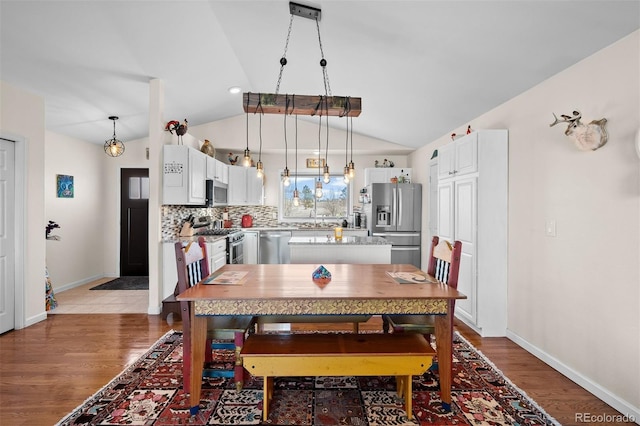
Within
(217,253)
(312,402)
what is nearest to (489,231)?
(312,402)

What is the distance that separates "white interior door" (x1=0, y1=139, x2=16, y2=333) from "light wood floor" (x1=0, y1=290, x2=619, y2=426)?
0.23 metres

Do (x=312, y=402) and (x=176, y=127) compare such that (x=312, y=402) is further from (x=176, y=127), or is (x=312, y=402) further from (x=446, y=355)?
(x=176, y=127)

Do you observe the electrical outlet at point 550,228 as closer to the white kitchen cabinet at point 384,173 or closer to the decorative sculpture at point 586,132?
the decorative sculpture at point 586,132

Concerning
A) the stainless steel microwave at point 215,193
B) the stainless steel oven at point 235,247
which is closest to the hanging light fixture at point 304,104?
the stainless steel microwave at point 215,193

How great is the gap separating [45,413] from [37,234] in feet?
7.84

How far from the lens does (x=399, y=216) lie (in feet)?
19.0

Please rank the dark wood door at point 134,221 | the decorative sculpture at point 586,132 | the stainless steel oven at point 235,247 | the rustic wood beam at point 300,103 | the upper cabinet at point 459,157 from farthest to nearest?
the dark wood door at point 134,221
the stainless steel oven at point 235,247
the upper cabinet at point 459,157
the rustic wood beam at point 300,103
the decorative sculpture at point 586,132

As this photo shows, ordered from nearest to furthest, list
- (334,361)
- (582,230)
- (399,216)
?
1. (334,361)
2. (582,230)
3. (399,216)

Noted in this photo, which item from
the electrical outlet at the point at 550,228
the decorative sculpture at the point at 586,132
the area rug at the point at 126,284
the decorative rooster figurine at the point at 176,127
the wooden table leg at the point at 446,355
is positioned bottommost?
the area rug at the point at 126,284

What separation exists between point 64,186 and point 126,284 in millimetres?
1727

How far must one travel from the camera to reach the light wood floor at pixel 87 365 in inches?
84.4

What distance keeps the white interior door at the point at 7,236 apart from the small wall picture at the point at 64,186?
1.57 metres

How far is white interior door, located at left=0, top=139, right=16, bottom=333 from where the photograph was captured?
3.40 meters

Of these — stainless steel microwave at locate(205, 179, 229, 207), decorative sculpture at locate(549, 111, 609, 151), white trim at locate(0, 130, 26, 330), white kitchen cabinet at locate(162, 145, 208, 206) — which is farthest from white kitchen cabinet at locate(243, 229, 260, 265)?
decorative sculpture at locate(549, 111, 609, 151)
